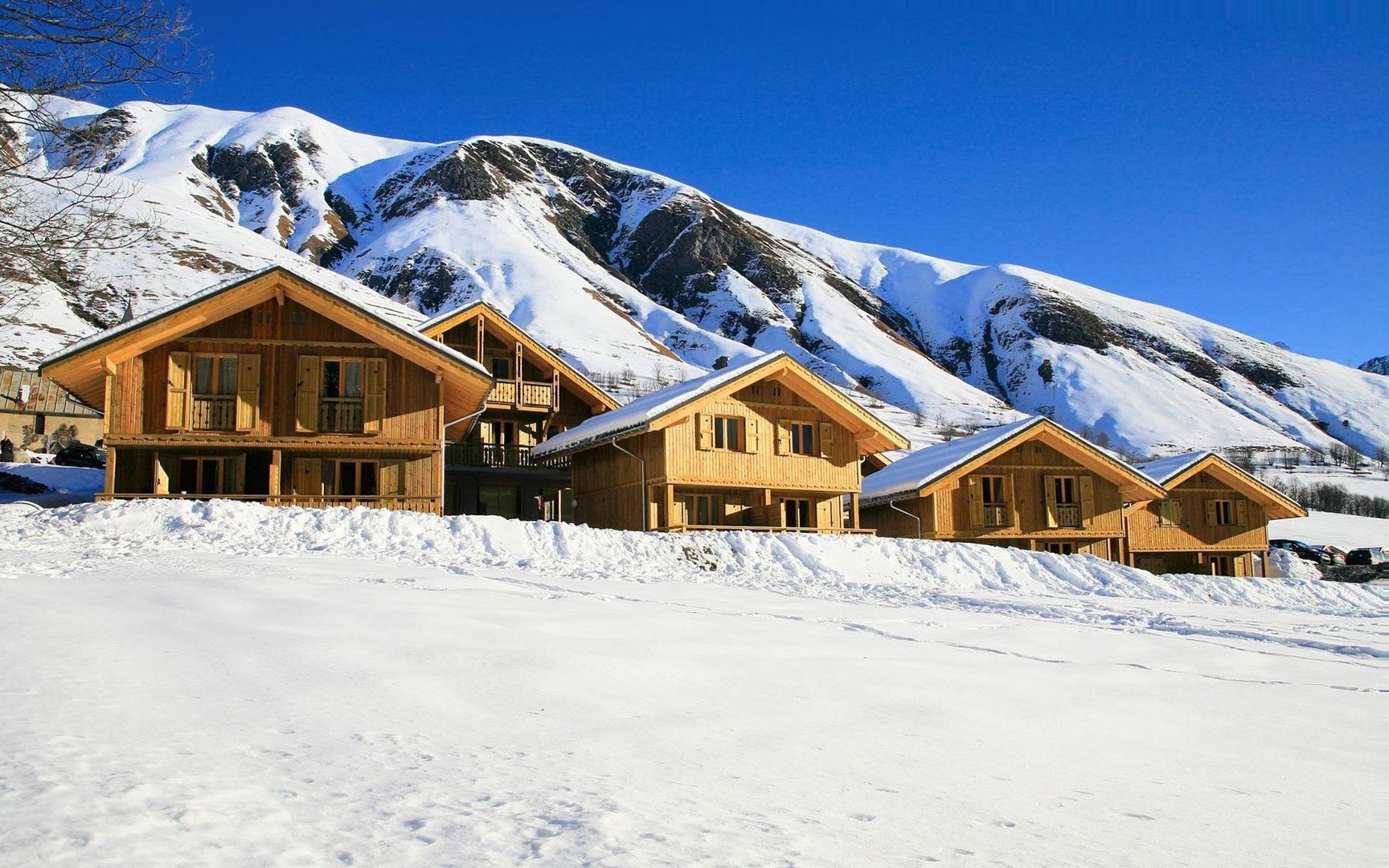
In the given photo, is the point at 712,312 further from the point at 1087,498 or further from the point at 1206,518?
the point at 1087,498

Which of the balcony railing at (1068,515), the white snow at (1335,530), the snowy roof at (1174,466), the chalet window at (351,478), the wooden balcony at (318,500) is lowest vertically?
the white snow at (1335,530)

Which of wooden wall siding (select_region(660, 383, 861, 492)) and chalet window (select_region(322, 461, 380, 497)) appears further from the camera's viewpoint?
wooden wall siding (select_region(660, 383, 861, 492))

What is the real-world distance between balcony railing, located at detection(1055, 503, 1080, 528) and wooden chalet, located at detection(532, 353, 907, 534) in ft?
25.7

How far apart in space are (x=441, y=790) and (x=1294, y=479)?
114 meters

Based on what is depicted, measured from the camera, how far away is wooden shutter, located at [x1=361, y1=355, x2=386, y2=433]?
92.4ft

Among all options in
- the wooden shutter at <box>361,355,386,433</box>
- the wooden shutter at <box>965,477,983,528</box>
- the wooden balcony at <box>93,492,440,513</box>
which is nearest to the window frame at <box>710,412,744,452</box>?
the wooden balcony at <box>93,492,440,513</box>

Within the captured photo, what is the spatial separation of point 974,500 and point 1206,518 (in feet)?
45.0

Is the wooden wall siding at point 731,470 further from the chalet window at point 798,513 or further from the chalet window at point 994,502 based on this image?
the chalet window at point 994,502

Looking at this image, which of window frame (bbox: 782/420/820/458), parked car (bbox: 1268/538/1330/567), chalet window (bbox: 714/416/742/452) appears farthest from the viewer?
parked car (bbox: 1268/538/1330/567)

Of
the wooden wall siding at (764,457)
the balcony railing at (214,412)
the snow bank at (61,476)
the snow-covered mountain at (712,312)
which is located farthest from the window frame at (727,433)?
the snow-covered mountain at (712,312)

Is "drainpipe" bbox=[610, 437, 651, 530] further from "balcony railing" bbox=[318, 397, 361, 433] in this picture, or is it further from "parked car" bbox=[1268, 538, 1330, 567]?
"parked car" bbox=[1268, 538, 1330, 567]

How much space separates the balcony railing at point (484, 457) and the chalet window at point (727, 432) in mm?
7341

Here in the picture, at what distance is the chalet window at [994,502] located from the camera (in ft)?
125

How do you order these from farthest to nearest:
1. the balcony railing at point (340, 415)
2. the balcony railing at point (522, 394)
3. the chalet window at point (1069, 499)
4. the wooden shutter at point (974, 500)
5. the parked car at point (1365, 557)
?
1. the parked car at point (1365, 557)
2. the chalet window at point (1069, 499)
3. the balcony railing at point (522, 394)
4. the wooden shutter at point (974, 500)
5. the balcony railing at point (340, 415)
